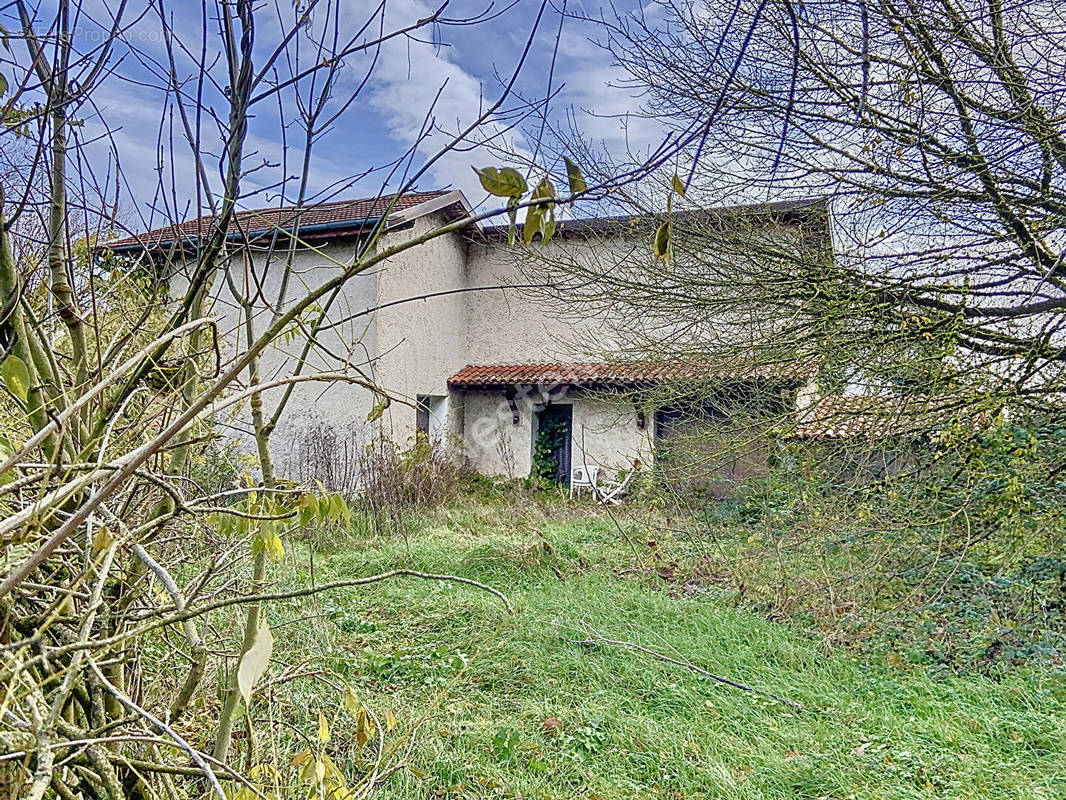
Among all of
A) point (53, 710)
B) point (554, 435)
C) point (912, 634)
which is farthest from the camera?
point (554, 435)

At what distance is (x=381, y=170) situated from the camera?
2.07m

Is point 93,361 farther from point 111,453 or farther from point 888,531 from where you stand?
point 888,531

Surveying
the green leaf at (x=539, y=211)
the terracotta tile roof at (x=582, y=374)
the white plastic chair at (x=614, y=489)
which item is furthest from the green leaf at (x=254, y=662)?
the white plastic chair at (x=614, y=489)

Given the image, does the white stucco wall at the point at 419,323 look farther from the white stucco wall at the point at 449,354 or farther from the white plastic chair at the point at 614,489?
the white plastic chair at the point at 614,489

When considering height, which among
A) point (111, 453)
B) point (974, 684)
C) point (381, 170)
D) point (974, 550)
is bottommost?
point (974, 684)

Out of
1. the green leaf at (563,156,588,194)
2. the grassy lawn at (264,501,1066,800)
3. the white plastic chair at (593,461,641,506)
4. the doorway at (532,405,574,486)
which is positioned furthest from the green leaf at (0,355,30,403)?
the doorway at (532,405,574,486)

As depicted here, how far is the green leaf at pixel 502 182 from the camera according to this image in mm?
1102

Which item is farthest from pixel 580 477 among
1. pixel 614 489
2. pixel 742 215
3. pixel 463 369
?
pixel 742 215

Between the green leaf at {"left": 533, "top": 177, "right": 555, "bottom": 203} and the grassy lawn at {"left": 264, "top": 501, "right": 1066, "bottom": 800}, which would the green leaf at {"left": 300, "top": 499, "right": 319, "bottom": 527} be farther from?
the grassy lawn at {"left": 264, "top": 501, "right": 1066, "bottom": 800}

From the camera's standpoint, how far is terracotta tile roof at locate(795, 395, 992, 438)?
519cm

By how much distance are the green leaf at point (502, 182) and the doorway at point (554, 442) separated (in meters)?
12.9

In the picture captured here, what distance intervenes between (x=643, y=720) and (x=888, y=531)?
2.85 meters

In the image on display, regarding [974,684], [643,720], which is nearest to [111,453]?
[643,720]

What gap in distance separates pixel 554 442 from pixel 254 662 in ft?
43.2
